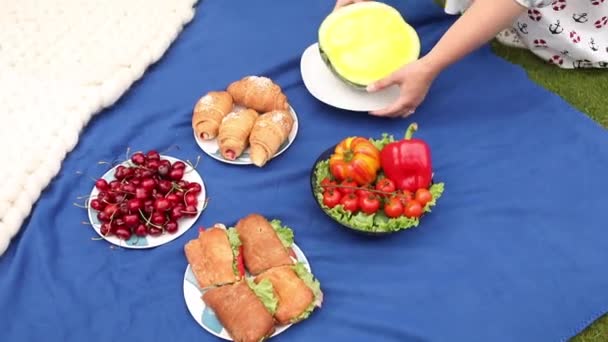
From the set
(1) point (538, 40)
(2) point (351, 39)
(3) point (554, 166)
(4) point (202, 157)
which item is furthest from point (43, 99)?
(1) point (538, 40)

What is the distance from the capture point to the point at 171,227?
1.47m

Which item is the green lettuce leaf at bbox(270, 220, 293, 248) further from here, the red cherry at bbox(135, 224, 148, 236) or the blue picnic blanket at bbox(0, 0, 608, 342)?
the red cherry at bbox(135, 224, 148, 236)

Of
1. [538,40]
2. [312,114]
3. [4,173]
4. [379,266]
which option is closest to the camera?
[379,266]

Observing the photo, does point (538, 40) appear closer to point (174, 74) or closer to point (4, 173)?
point (174, 74)

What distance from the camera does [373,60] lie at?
1.72 meters

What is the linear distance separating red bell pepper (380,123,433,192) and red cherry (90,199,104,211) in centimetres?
76

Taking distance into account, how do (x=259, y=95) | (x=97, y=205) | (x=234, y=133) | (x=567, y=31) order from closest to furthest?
(x=97, y=205), (x=234, y=133), (x=259, y=95), (x=567, y=31)

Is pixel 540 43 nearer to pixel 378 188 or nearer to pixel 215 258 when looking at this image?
pixel 378 188

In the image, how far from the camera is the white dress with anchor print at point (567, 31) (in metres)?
1.97

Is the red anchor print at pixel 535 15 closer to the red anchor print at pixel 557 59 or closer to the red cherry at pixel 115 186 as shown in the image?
the red anchor print at pixel 557 59

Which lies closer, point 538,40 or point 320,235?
point 320,235

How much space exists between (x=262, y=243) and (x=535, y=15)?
4.30 ft

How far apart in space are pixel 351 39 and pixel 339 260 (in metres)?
0.69

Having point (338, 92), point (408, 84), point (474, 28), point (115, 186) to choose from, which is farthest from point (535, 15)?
point (115, 186)
